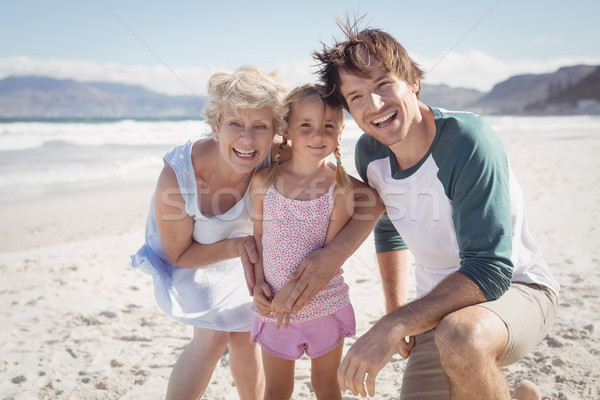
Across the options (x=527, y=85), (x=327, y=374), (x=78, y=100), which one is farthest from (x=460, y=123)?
(x=78, y=100)

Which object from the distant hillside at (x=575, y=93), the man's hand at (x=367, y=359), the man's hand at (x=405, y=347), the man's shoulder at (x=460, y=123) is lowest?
the man's hand at (x=405, y=347)

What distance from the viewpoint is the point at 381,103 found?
7.82ft

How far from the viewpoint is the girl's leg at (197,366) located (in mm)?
2451

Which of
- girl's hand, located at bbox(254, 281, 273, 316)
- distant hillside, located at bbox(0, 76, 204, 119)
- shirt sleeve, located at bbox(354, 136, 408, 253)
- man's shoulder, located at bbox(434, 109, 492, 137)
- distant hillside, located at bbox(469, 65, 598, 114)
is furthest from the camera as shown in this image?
distant hillside, located at bbox(469, 65, 598, 114)

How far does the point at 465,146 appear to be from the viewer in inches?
84.4

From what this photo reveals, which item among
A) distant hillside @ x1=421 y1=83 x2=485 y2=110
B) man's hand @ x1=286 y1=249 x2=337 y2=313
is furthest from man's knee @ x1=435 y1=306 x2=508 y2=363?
distant hillside @ x1=421 y1=83 x2=485 y2=110

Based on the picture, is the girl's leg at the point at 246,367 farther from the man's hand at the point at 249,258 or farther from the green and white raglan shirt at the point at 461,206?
the green and white raglan shirt at the point at 461,206

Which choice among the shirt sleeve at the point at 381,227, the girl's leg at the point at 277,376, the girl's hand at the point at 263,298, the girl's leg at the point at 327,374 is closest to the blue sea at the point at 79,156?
the shirt sleeve at the point at 381,227

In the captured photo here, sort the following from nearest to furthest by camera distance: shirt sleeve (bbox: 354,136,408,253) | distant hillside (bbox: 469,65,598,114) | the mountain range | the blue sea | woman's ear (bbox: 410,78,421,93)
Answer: woman's ear (bbox: 410,78,421,93) → shirt sleeve (bbox: 354,136,408,253) → the blue sea → the mountain range → distant hillside (bbox: 469,65,598,114)

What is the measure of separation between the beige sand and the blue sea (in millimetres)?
1728

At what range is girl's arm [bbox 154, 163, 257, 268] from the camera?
8.75 feet

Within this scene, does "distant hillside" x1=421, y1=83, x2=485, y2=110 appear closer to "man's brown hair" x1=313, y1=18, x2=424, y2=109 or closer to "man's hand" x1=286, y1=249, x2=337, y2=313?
"man's brown hair" x1=313, y1=18, x2=424, y2=109

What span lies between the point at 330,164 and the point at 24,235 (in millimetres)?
5512

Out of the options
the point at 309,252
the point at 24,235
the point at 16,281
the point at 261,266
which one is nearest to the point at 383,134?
the point at 309,252
